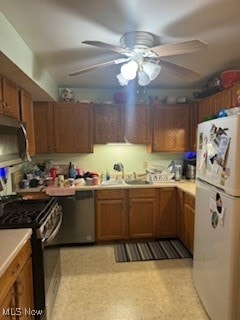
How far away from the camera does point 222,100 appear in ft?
9.30

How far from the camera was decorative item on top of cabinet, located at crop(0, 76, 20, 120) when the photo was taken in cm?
208

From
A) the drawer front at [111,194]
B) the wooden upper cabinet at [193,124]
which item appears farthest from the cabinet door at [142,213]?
the wooden upper cabinet at [193,124]

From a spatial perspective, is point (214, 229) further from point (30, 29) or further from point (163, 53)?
point (30, 29)

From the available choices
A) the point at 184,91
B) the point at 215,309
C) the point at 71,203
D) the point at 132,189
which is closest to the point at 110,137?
the point at 132,189

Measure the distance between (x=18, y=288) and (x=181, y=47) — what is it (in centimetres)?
189

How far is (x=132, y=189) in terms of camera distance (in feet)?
11.1

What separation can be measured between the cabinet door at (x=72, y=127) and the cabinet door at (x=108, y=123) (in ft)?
0.35

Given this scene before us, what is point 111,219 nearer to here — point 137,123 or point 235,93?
point 137,123

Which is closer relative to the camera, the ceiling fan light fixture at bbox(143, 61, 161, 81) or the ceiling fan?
the ceiling fan

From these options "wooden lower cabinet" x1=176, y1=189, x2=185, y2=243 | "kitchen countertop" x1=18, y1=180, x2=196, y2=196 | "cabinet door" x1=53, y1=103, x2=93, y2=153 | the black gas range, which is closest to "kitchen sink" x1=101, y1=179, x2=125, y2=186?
"kitchen countertop" x1=18, y1=180, x2=196, y2=196

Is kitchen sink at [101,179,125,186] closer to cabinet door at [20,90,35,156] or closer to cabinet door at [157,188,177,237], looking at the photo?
cabinet door at [157,188,177,237]

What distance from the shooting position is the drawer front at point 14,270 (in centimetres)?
125

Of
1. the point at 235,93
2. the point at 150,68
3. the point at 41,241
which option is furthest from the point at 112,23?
the point at 41,241

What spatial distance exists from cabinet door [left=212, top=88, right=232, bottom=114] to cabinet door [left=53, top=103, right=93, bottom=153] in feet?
5.61
